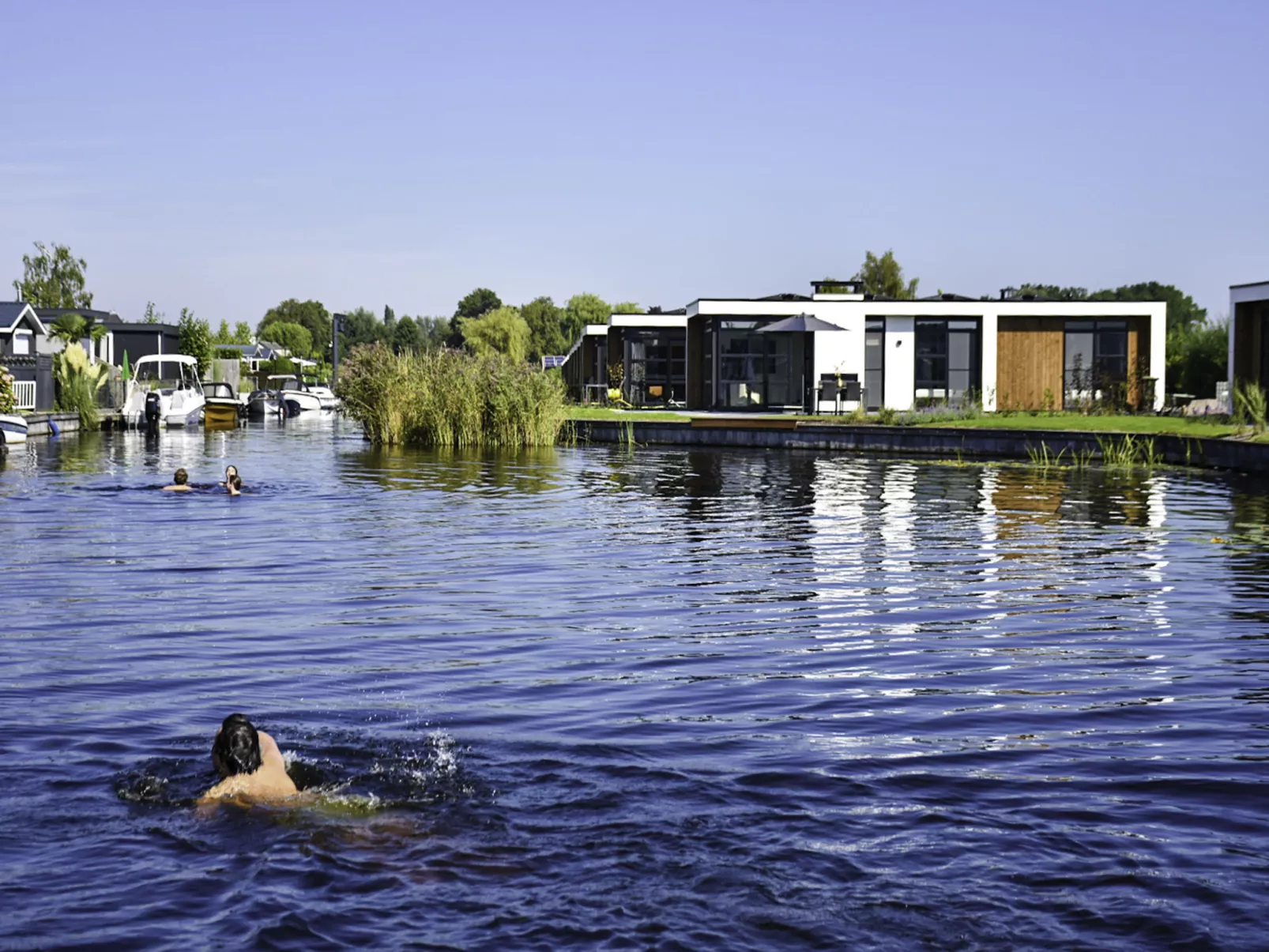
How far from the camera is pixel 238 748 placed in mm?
6555

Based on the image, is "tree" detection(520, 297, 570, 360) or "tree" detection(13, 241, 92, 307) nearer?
"tree" detection(13, 241, 92, 307)

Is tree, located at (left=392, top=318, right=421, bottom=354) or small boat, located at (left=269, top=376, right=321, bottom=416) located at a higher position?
tree, located at (left=392, top=318, right=421, bottom=354)

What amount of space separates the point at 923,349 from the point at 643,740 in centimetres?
4500

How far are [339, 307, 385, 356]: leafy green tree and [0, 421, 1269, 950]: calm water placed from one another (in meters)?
127

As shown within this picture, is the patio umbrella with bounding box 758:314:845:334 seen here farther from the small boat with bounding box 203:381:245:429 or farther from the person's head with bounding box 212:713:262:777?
the person's head with bounding box 212:713:262:777

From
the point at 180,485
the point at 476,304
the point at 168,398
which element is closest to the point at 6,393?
the point at 168,398

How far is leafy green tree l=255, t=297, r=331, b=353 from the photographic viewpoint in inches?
6575

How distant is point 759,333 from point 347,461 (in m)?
23.2

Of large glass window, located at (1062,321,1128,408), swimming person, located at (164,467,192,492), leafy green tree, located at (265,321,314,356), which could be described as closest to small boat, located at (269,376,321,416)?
large glass window, located at (1062,321,1128,408)

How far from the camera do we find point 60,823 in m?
6.36

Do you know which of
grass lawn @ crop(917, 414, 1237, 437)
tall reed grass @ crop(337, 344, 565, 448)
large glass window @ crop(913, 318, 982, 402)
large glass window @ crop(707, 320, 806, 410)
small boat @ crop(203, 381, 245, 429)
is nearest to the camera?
grass lawn @ crop(917, 414, 1237, 437)

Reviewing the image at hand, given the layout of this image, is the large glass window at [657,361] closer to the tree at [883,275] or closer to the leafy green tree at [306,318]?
the tree at [883,275]

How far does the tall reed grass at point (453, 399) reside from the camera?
36156mm

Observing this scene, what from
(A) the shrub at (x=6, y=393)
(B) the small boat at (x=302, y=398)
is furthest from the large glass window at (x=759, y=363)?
(B) the small boat at (x=302, y=398)
